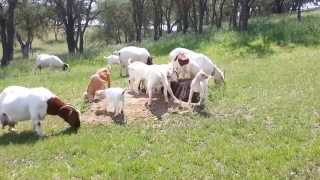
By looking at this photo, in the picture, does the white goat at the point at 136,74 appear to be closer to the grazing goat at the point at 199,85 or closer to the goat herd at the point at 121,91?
the goat herd at the point at 121,91

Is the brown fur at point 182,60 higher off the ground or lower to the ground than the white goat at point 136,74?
higher

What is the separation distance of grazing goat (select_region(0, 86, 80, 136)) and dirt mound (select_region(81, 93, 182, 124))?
87 cm

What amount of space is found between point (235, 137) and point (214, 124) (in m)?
0.97

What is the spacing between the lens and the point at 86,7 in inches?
2207

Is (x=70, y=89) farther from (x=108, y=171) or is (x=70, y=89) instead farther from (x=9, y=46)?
(x=9, y=46)

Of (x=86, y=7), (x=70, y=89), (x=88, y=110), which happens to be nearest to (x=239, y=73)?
(x=70, y=89)

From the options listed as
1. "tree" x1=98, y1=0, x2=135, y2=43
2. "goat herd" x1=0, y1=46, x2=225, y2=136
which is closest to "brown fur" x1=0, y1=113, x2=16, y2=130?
"goat herd" x1=0, y1=46, x2=225, y2=136

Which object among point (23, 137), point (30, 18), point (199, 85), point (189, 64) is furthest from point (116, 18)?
point (23, 137)

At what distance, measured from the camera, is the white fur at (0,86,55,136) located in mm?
12555

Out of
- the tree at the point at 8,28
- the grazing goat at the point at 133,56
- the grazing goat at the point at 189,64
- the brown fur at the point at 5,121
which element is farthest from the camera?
the tree at the point at 8,28

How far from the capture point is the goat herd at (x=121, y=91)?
1266cm

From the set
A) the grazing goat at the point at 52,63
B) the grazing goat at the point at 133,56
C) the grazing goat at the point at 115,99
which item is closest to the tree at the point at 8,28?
the grazing goat at the point at 52,63

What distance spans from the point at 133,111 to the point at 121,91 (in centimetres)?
60

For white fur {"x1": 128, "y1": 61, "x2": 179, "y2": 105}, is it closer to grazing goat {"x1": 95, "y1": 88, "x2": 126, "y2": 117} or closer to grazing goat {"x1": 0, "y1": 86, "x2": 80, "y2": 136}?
grazing goat {"x1": 95, "y1": 88, "x2": 126, "y2": 117}
